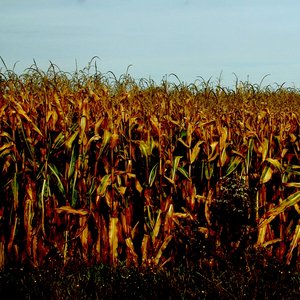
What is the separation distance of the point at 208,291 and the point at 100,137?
1698 mm

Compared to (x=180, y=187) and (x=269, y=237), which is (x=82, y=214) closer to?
(x=180, y=187)

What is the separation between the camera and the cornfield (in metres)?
5.39

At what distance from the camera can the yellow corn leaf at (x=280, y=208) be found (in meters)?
5.33

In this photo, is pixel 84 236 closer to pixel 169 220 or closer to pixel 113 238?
pixel 113 238

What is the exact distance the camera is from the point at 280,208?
210 inches

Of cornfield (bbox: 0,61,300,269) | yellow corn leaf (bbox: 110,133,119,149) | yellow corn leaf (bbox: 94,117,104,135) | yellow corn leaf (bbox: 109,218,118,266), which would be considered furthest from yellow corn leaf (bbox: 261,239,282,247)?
yellow corn leaf (bbox: 94,117,104,135)

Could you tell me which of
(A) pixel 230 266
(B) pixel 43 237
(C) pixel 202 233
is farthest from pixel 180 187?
(B) pixel 43 237

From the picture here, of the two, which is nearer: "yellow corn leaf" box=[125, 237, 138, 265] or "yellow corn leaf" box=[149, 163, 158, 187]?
"yellow corn leaf" box=[149, 163, 158, 187]

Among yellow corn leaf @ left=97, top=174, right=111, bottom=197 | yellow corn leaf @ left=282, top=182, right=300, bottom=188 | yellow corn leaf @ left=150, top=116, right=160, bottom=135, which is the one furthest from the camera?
yellow corn leaf @ left=150, top=116, right=160, bottom=135

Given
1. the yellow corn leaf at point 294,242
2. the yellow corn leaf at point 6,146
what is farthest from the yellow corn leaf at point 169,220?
the yellow corn leaf at point 6,146

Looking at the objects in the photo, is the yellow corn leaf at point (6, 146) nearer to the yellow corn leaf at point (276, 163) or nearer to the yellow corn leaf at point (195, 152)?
the yellow corn leaf at point (195, 152)

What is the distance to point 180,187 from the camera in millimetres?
5559

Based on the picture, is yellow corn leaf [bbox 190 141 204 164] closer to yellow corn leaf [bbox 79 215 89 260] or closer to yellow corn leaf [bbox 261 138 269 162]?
yellow corn leaf [bbox 261 138 269 162]

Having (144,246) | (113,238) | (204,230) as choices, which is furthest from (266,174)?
(113,238)
